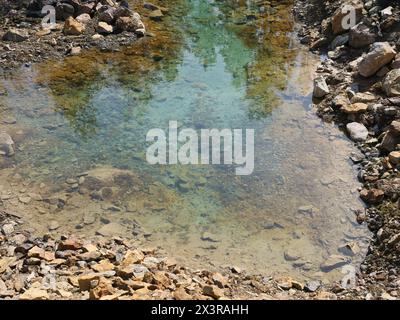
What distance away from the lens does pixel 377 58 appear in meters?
9.70

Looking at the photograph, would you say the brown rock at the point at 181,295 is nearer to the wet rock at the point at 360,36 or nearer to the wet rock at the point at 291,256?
the wet rock at the point at 291,256

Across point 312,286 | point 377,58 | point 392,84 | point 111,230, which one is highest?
point 377,58

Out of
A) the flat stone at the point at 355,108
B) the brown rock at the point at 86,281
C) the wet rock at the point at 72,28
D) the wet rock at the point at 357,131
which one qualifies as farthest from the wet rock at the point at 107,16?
the brown rock at the point at 86,281

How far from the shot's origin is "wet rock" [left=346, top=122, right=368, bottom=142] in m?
8.82

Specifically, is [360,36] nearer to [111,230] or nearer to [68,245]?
[111,230]

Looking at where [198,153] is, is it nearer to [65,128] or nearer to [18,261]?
[65,128]

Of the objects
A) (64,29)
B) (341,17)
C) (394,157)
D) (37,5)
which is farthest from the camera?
(37,5)

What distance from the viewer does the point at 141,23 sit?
1283 cm

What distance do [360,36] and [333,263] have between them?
616 cm

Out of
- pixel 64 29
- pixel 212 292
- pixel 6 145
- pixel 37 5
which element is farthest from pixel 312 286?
pixel 37 5

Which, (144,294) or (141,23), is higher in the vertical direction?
(141,23)

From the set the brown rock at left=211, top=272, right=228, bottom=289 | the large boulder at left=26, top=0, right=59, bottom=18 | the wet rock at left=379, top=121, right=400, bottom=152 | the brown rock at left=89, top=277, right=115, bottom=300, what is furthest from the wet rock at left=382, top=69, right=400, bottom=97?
the large boulder at left=26, top=0, right=59, bottom=18

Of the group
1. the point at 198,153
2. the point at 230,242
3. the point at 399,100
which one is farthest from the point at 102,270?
the point at 399,100
